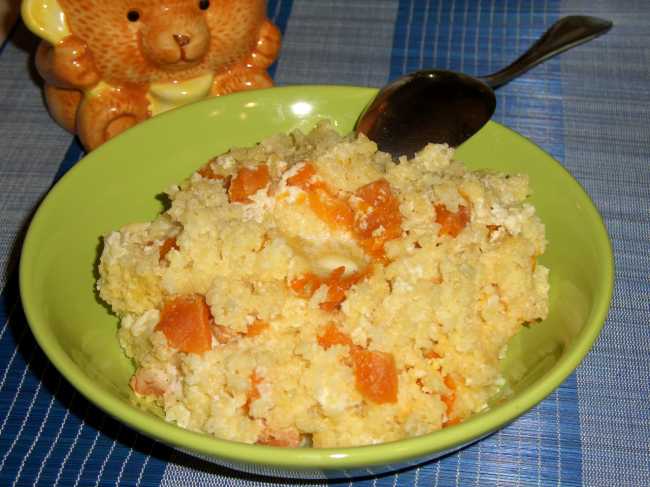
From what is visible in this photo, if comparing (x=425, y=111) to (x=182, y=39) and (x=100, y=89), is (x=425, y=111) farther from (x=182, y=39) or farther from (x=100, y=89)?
(x=100, y=89)

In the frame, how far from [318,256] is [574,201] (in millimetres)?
461

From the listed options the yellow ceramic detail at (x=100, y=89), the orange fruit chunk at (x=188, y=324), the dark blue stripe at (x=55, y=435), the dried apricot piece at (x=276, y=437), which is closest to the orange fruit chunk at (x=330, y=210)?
the orange fruit chunk at (x=188, y=324)

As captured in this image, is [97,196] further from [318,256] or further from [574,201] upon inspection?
[574,201]

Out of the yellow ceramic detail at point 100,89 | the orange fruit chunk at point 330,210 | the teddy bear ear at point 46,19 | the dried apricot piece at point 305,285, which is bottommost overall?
the yellow ceramic detail at point 100,89

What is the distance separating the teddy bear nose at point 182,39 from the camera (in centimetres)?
159

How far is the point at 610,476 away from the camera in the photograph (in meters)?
1.29

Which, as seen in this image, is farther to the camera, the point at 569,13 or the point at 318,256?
the point at 569,13

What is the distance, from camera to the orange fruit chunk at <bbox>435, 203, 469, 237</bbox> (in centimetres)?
130

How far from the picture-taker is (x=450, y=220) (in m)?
1.30

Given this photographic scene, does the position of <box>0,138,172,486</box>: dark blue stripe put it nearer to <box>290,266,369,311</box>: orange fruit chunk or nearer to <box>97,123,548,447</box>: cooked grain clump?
<box>97,123,548,447</box>: cooked grain clump

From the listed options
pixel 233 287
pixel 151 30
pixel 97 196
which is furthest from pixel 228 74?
pixel 233 287

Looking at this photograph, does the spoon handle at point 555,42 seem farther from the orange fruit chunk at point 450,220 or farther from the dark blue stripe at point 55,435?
the dark blue stripe at point 55,435

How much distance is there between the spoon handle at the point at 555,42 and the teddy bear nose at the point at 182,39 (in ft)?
2.21

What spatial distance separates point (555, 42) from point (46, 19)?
3.79ft
